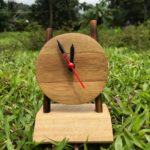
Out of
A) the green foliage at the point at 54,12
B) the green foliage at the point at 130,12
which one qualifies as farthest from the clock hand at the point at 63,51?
the green foliage at the point at 54,12

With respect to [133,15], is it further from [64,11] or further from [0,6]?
[0,6]

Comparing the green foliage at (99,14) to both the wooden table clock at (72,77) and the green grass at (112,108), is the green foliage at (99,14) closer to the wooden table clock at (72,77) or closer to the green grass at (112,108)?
the green grass at (112,108)

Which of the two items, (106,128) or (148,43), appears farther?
(148,43)

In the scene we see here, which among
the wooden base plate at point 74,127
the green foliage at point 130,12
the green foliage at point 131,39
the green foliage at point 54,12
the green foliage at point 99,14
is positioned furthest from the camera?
the green foliage at point 99,14

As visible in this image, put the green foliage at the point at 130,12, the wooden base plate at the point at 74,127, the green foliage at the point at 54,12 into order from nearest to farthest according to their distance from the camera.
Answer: the wooden base plate at the point at 74,127 → the green foliage at the point at 130,12 → the green foliage at the point at 54,12

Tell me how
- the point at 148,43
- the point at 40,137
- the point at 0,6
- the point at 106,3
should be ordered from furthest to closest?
the point at 106,3
the point at 0,6
the point at 148,43
the point at 40,137

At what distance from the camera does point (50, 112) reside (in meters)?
2.04

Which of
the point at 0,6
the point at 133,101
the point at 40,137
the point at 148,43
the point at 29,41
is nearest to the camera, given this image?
the point at 40,137

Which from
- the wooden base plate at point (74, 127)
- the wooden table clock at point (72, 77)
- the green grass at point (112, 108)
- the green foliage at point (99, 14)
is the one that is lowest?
the green foliage at point (99, 14)

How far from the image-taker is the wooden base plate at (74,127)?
1.89 meters

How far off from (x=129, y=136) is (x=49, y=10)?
3619 cm

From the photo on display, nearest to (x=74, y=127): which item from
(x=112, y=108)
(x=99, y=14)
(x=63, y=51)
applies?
(x=63, y=51)

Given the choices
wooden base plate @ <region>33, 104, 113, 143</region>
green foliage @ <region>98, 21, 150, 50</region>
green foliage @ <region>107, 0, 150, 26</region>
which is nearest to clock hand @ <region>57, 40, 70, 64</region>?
wooden base plate @ <region>33, 104, 113, 143</region>

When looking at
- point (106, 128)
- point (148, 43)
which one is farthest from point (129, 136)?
point (148, 43)
